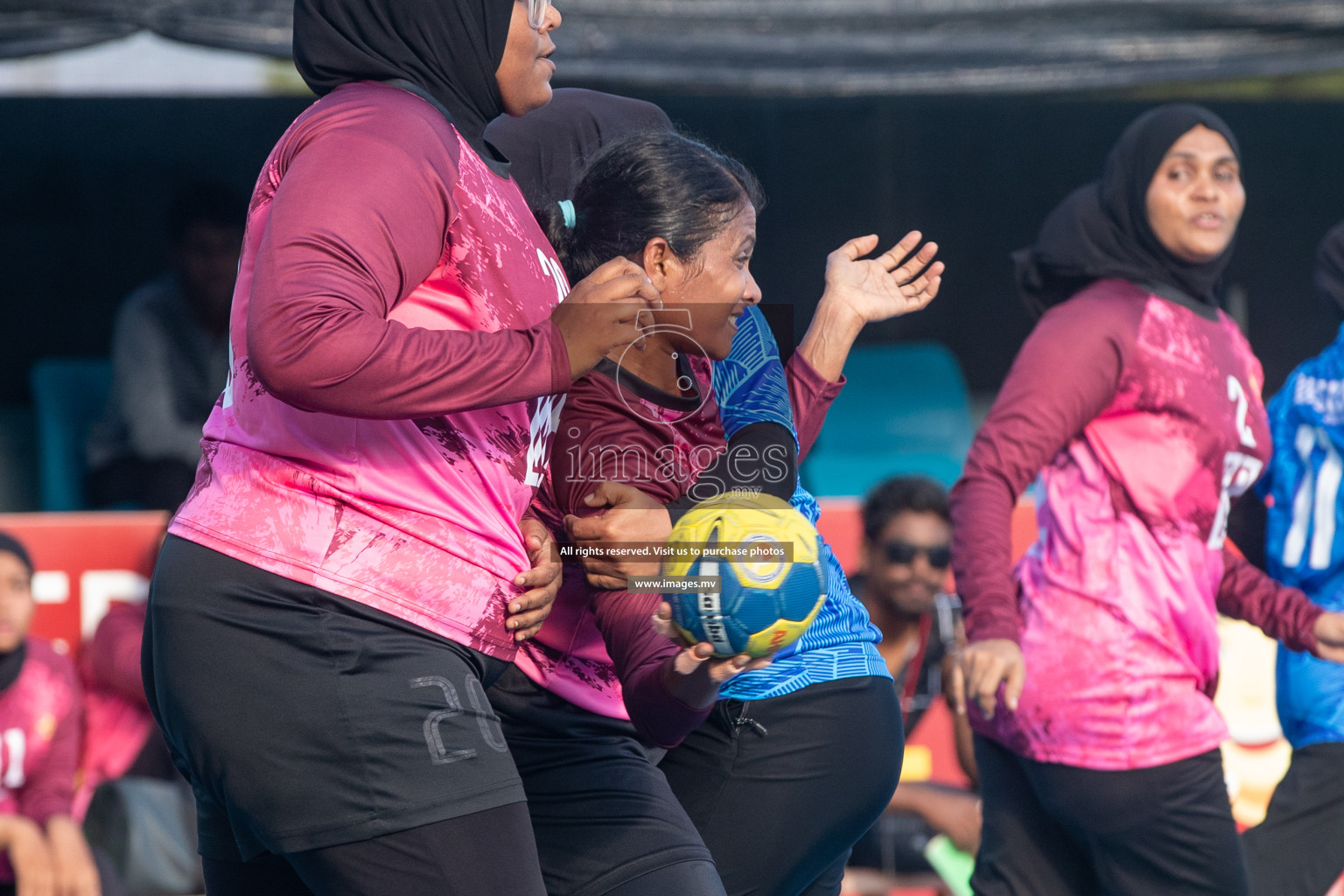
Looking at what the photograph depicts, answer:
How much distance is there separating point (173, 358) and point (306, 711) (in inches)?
176

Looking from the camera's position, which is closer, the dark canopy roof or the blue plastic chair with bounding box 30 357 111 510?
the dark canopy roof

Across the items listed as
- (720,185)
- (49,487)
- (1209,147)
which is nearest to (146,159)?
(49,487)

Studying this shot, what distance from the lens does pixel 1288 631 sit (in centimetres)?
346

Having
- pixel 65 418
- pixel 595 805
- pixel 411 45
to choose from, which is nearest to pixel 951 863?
pixel 595 805

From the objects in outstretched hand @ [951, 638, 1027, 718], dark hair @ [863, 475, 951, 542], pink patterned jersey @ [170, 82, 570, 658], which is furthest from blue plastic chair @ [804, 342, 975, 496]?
pink patterned jersey @ [170, 82, 570, 658]

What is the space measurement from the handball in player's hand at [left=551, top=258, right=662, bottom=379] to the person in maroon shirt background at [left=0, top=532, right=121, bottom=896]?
3.35m

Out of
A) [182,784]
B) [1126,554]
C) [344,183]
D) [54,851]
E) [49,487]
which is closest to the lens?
[344,183]

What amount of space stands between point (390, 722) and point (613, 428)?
2.01 feet

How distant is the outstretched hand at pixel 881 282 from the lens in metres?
2.44

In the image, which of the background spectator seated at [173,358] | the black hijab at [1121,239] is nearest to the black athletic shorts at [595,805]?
the black hijab at [1121,239]

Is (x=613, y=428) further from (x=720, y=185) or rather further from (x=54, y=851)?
(x=54, y=851)

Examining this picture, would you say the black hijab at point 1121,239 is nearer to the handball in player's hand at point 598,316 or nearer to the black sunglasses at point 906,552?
the black sunglasses at point 906,552

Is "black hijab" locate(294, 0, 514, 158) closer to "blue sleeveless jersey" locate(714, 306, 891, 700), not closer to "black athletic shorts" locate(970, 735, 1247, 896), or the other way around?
"blue sleeveless jersey" locate(714, 306, 891, 700)

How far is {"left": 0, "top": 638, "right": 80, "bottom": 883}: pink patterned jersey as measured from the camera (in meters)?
4.62
